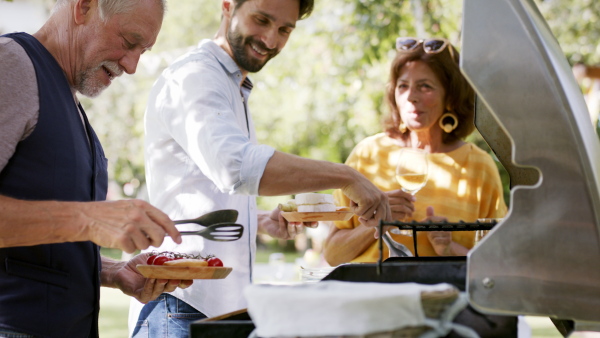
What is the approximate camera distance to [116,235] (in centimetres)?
148

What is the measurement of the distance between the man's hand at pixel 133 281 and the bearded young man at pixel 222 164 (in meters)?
0.20

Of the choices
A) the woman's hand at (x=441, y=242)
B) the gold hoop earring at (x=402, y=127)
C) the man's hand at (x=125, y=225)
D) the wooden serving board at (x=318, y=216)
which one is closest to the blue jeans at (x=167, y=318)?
the wooden serving board at (x=318, y=216)

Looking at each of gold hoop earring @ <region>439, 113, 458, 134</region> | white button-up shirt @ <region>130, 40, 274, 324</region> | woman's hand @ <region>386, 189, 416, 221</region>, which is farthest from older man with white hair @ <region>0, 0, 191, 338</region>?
gold hoop earring @ <region>439, 113, 458, 134</region>

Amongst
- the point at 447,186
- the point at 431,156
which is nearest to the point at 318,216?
the point at 447,186

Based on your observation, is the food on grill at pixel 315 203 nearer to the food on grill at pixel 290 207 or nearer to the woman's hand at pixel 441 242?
the food on grill at pixel 290 207

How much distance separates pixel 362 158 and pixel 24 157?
178 cm

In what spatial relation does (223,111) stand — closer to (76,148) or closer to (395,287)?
(76,148)

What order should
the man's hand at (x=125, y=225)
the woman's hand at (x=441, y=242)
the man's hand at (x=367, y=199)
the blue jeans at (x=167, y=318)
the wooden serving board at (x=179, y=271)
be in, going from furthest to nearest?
1. the woman's hand at (x=441, y=242)
2. the blue jeans at (x=167, y=318)
3. the man's hand at (x=367, y=199)
4. the wooden serving board at (x=179, y=271)
5. the man's hand at (x=125, y=225)

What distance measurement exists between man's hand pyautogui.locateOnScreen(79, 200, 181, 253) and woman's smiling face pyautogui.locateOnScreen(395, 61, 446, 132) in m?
1.90

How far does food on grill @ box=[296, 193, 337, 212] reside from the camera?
2359 millimetres

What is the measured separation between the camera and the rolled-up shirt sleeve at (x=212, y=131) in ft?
6.49

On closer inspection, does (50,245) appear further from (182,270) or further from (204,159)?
(204,159)

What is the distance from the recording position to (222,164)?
1993 millimetres

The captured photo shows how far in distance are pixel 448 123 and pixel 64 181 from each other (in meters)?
2.06
